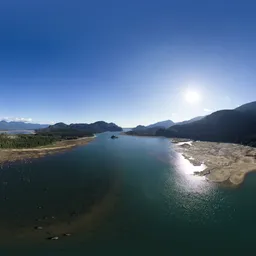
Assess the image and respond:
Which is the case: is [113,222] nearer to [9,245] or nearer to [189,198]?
[9,245]

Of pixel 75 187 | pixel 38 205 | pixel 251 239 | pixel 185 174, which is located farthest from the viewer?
pixel 185 174

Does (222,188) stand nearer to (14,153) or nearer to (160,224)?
(160,224)

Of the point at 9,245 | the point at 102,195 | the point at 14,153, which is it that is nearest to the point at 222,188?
the point at 102,195

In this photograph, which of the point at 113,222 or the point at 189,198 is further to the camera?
the point at 189,198

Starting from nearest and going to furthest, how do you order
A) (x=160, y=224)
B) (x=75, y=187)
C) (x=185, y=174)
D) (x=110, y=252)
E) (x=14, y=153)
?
(x=110, y=252) < (x=160, y=224) < (x=75, y=187) < (x=185, y=174) < (x=14, y=153)

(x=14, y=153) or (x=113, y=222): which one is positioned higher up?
(x=14, y=153)

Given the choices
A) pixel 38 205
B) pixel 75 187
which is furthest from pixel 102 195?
pixel 38 205
